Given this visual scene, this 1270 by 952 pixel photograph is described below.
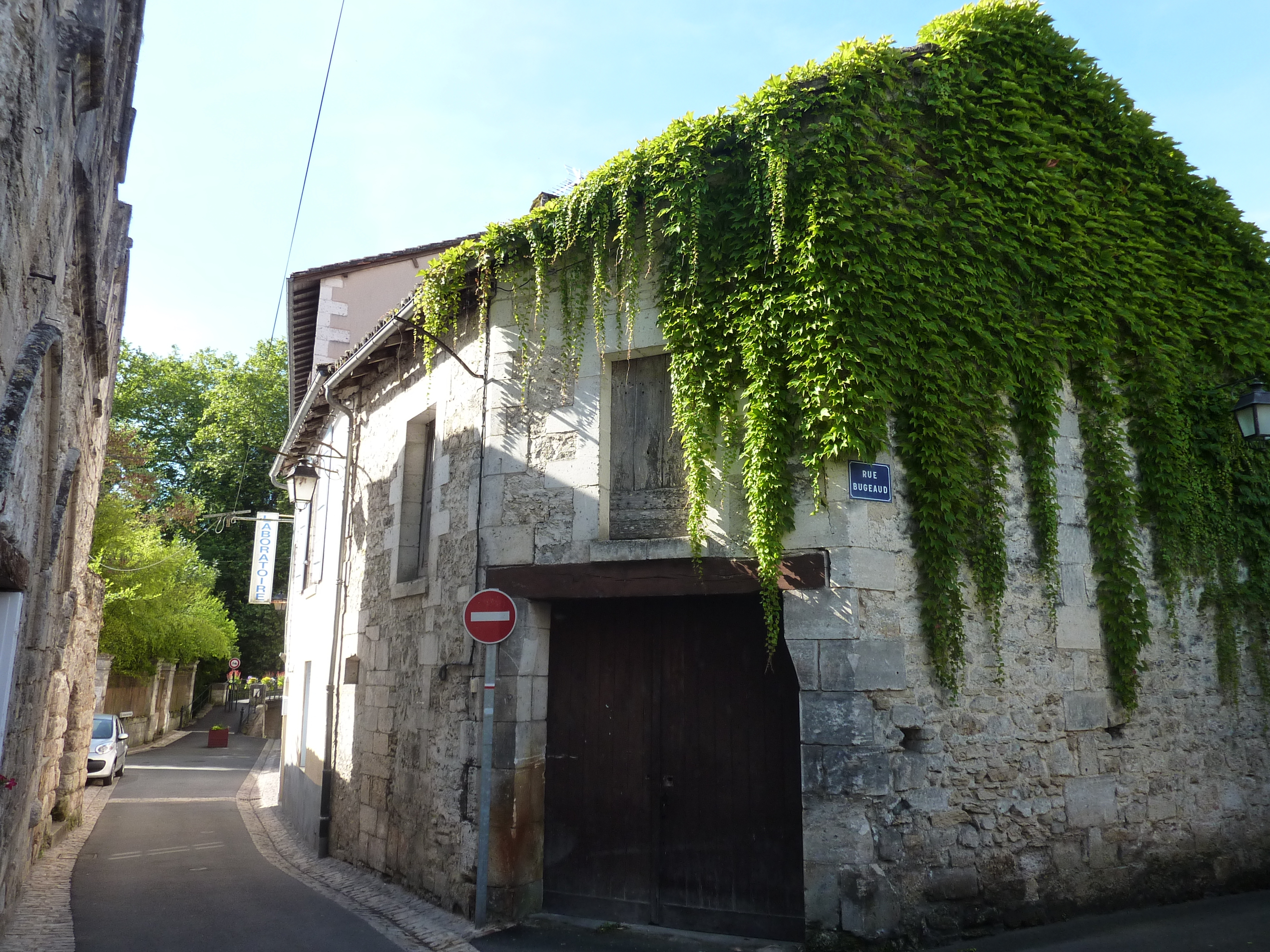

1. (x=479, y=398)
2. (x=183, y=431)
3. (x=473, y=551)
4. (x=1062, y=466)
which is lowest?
(x=473, y=551)

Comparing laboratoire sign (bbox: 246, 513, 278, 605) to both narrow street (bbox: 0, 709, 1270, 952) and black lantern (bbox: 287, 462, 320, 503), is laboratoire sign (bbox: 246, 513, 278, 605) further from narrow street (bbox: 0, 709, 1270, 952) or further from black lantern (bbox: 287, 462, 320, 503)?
narrow street (bbox: 0, 709, 1270, 952)

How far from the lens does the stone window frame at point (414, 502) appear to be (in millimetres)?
8531

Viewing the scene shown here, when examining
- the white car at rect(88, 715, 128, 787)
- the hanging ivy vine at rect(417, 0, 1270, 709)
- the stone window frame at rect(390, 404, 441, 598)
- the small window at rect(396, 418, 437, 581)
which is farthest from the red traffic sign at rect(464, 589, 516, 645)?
the white car at rect(88, 715, 128, 787)

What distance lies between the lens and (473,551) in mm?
7031

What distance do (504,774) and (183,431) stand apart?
29.4 m

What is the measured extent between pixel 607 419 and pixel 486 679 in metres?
2.05

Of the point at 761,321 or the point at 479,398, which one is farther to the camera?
the point at 479,398

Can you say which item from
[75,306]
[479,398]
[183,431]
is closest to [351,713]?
[479,398]

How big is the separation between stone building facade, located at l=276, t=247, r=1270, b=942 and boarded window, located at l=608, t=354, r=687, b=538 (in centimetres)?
4

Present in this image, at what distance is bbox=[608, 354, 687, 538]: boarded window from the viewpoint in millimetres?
6465

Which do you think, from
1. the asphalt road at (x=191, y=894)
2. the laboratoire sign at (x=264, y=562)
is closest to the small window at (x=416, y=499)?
the asphalt road at (x=191, y=894)

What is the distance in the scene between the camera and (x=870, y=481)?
5.74 meters

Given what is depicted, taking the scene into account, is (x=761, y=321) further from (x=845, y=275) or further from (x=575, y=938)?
(x=575, y=938)

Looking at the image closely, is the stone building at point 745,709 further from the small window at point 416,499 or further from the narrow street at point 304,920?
the small window at point 416,499
